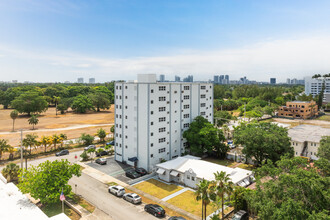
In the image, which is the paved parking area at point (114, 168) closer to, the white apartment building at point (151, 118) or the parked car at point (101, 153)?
the white apartment building at point (151, 118)

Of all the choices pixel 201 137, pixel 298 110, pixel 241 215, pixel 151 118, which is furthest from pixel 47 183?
pixel 298 110

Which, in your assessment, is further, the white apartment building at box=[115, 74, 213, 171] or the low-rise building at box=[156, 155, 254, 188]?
the white apartment building at box=[115, 74, 213, 171]

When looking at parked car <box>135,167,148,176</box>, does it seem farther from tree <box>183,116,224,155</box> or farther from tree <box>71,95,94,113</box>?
tree <box>71,95,94,113</box>

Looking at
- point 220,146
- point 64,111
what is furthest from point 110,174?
point 64,111

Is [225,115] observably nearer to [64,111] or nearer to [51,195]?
[51,195]

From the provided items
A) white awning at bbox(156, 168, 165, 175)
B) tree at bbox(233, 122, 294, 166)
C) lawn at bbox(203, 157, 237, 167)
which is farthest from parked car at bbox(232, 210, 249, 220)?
lawn at bbox(203, 157, 237, 167)

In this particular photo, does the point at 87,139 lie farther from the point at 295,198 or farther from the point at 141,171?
the point at 295,198
